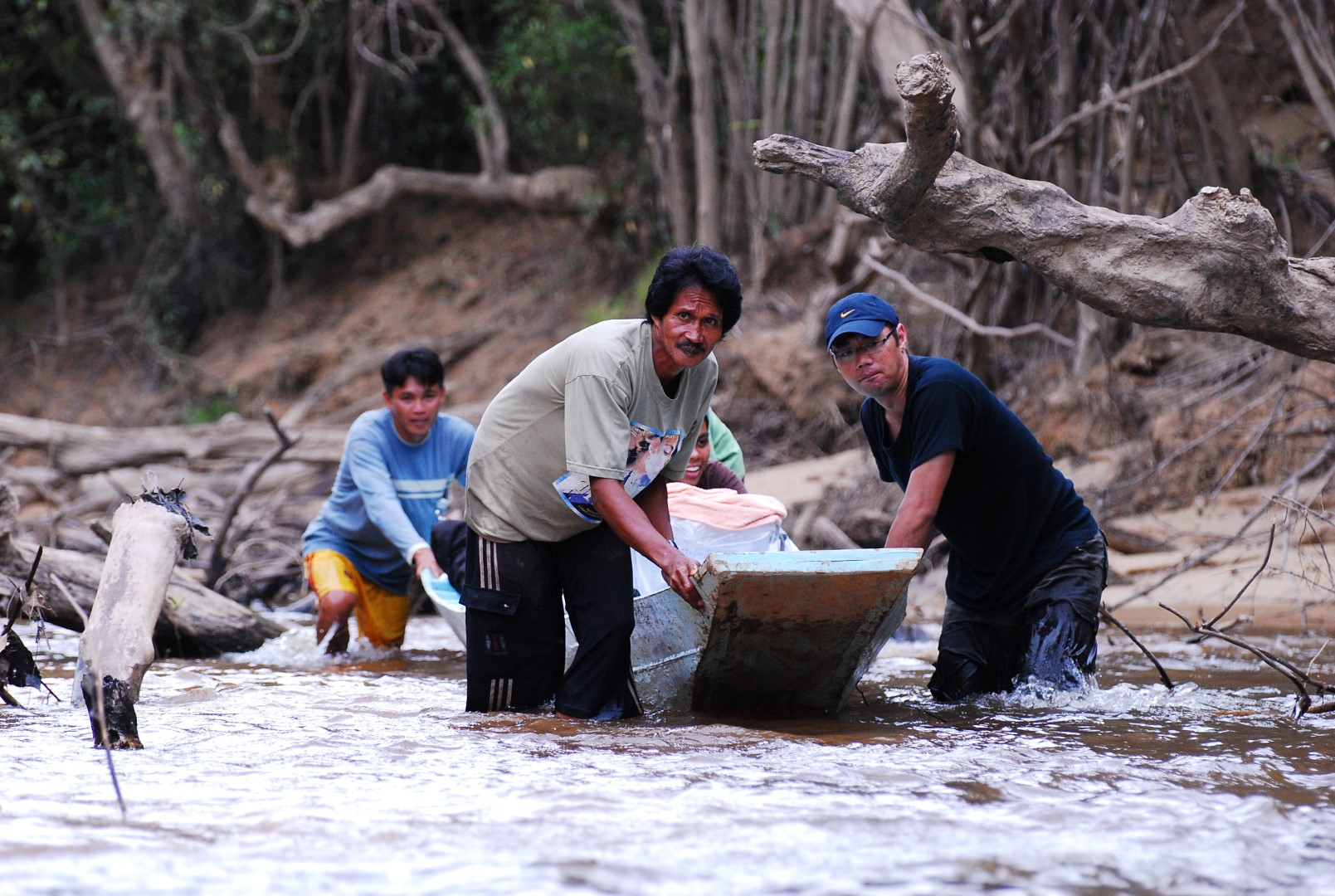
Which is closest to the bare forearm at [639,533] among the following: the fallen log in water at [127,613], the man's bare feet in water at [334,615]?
the fallen log in water at [127,613]

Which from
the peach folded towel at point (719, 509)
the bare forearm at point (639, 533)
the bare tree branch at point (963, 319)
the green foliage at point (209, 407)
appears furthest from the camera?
the green foliage at point (209, 407)

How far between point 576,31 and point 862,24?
19.5ft

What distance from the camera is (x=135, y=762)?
11.4 feet

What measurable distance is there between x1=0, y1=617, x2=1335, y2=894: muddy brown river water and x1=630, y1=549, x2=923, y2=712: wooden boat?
0.46 ft

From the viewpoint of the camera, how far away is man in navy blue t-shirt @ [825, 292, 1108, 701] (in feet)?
13.3

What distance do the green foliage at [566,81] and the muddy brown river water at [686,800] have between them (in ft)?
34.9

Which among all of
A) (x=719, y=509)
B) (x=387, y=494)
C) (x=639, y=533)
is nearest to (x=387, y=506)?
(x=387, y=494)

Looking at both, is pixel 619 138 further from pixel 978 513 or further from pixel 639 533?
pixel 639 533

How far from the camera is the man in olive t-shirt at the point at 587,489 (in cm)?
366

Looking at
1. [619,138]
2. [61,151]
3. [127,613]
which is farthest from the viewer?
[61,151]

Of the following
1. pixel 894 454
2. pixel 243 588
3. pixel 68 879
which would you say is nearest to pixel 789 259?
pixel 243 588

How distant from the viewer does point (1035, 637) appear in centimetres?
435

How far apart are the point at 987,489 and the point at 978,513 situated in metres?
0.09

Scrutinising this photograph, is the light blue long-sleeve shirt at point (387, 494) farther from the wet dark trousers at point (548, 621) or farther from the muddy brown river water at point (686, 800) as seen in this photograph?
the wet dark trousers at point (548, 621)
